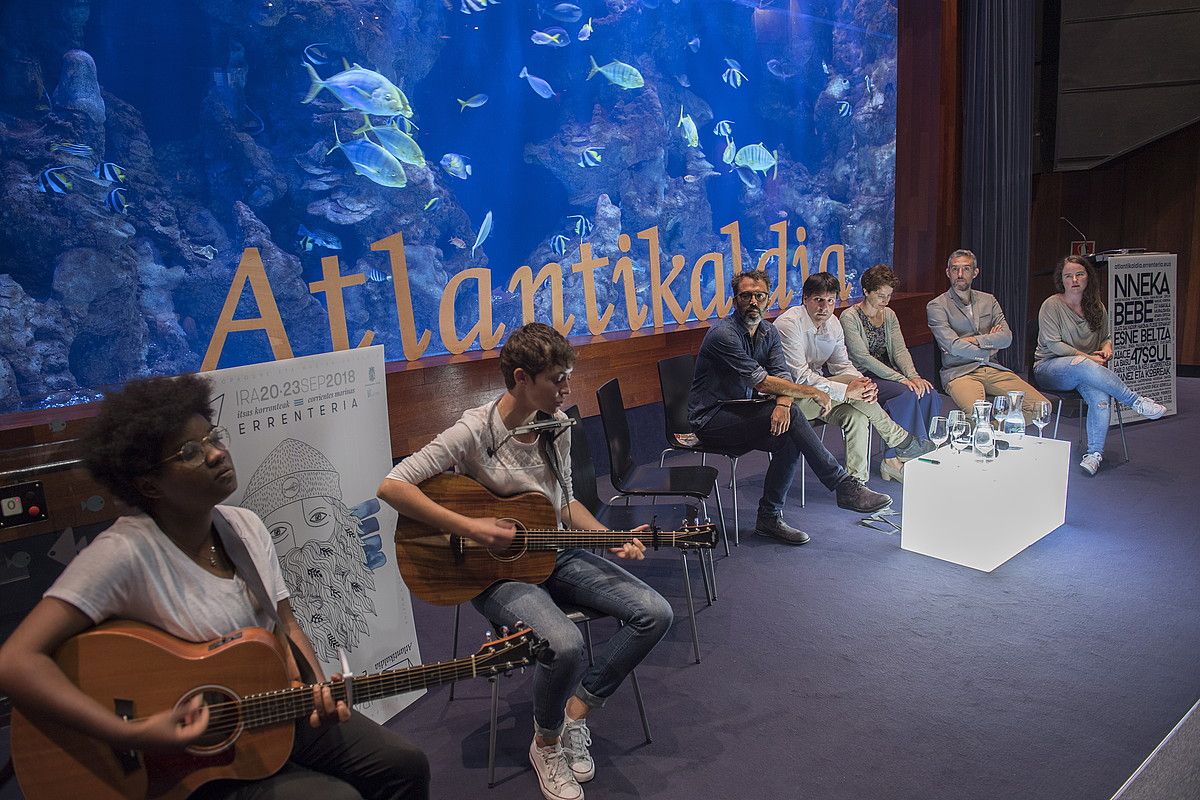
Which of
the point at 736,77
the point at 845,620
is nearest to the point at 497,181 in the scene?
the point at 736,77

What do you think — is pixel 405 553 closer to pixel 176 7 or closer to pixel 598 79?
pixel 176 7

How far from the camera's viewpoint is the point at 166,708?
168 centimetres

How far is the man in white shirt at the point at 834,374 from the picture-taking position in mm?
5004

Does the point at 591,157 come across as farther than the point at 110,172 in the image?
Yes

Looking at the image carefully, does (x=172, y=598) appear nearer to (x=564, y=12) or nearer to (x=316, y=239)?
(x=316, y=239)

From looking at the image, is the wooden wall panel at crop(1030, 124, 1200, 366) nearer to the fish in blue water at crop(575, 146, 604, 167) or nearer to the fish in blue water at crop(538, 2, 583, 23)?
the fish in blue water at crop(575, 146, 604, 167)

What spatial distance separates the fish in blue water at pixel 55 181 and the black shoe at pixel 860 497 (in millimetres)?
4344

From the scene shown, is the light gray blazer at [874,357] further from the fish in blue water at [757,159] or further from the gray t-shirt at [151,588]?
the gray t-shirt at [151,588]

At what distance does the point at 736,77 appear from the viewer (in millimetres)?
8250

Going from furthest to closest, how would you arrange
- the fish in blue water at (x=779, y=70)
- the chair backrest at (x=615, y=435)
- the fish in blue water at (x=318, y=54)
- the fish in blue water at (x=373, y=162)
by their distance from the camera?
the fish in blue water at (x=779, y=70)
the fish in blue water at (x=373, y=162)
the fish in blue water at (x=318, y=54)
the chair backrest at (x=615, y=435)

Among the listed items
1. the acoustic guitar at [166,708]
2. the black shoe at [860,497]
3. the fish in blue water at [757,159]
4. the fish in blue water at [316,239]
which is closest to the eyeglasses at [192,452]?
the acoustic guitar at [166,708]

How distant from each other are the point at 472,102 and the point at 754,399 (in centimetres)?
326

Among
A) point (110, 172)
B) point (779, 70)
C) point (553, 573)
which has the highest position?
point (779, 70)

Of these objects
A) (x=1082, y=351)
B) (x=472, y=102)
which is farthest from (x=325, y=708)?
(x=1082, y=351)
